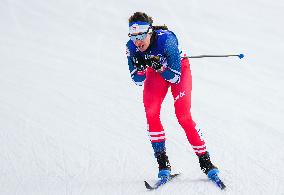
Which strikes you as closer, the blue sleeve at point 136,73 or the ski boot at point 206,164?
the blue sleeve at point 136,73

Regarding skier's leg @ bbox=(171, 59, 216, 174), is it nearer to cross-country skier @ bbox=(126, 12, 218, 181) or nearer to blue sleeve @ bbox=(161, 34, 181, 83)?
cross-country skier @ bbox=(126, 12, 218, 181)

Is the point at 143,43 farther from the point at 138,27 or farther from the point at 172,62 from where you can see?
the point at 172,62

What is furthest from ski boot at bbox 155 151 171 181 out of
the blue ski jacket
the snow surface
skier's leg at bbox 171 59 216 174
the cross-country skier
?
the blue ski jacket

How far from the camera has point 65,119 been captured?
6508 mm

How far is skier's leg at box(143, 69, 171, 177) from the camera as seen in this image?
447 centimetres

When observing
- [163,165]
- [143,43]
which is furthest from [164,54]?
[163,165]

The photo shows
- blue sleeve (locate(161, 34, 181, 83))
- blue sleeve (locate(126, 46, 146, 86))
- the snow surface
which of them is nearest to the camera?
blue sleeve (locate(161, 34, 181, 83))

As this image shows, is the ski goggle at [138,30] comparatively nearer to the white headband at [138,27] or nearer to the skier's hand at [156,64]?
the white headband at [138,27]

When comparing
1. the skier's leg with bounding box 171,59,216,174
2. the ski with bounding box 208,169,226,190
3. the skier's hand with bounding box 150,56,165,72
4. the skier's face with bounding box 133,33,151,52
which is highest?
the skier's face with bounding box 133,33,151,52

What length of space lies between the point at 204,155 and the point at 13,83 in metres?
4.52

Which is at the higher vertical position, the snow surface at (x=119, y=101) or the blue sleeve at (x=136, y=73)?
the blue sleeve at (x=136, y=73)

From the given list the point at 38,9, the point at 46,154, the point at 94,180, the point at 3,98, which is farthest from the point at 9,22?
the point at 94,180

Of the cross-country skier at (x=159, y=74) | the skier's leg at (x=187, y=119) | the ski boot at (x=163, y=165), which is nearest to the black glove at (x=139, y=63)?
the cross-country skier at (x=159, y=74)

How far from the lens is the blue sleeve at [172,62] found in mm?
4266
